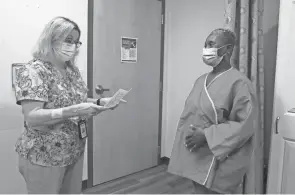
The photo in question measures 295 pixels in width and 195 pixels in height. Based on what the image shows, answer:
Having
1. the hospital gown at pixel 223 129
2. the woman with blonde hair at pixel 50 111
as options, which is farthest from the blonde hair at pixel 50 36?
the hospital gown at pixel 223 129

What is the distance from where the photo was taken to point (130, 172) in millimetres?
2842

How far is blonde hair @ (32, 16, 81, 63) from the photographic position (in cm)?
121

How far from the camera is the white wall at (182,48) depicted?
8.82ft

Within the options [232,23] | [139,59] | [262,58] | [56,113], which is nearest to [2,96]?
[56,113]

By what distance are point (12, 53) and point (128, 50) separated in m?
1.07

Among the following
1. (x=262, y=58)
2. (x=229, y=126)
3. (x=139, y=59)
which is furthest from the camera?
(x=139, y=59)

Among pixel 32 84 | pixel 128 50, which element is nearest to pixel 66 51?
pixel 32 84

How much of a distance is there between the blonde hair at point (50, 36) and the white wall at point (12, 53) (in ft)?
2.79

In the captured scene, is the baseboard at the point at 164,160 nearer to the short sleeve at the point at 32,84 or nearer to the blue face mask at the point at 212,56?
the blue face mask at the point at 212,56

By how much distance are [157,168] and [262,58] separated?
169 centimetres

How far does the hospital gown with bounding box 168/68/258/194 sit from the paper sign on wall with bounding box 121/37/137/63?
51.4 inches

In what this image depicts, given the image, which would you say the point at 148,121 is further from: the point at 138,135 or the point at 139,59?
the point at 139,59

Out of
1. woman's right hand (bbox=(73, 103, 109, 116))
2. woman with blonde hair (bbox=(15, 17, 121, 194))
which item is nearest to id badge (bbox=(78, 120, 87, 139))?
woman with blonde hair (bbox=(15, 17, 121, 194))

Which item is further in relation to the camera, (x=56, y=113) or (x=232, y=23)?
(x=232, y=23)
